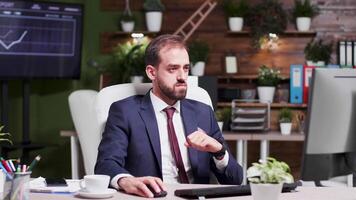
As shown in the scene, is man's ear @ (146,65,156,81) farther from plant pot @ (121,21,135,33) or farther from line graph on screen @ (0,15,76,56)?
plant pot @ (121,21,135,33)

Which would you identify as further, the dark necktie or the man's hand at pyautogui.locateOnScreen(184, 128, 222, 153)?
the dark necktie

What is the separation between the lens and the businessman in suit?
266 centimetres

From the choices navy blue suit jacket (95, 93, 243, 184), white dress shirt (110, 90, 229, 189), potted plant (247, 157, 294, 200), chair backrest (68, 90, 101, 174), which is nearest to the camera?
potted plant (247, 157, 294, 200)

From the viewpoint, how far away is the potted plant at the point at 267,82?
5215 millimetres

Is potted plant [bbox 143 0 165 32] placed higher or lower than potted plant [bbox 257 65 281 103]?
higher

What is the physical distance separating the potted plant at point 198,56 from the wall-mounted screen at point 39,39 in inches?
37.2

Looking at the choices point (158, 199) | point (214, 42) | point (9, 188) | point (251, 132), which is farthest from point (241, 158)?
point (9, 188)

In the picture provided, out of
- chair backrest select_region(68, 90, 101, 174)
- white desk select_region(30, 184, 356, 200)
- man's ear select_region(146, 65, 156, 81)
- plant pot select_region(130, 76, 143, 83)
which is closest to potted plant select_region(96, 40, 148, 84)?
plant pot select_region(130, 76, 143, 83)

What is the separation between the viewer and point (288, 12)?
5.36 metres

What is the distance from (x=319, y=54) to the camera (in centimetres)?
521

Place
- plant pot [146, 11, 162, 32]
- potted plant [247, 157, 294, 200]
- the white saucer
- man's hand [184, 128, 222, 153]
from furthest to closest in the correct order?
plant pot [146, 11, 162, 32], man's hand [184, 128, 222, 153], the white saucer, potted plant [247, 157, 294, 200]

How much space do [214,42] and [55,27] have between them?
1316 millimetres

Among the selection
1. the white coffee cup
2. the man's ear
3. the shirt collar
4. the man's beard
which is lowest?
the white coffee cup

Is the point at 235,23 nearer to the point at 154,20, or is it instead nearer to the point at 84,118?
the point at 154,20
